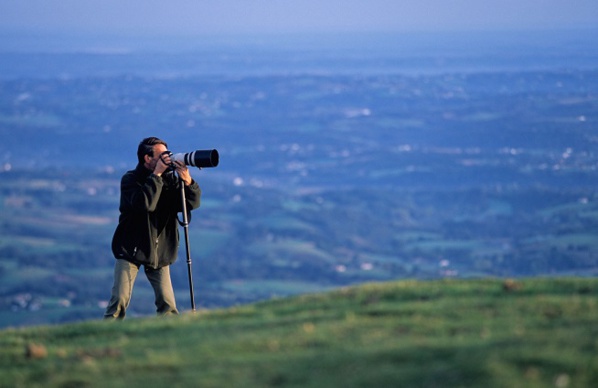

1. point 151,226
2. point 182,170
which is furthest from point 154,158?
point 151,226

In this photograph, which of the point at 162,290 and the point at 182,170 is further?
the point at 162,290

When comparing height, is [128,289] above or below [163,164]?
below

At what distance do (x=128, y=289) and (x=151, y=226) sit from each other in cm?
78

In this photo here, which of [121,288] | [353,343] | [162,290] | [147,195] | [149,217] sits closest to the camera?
[353,343]

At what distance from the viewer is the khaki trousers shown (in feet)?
38.7

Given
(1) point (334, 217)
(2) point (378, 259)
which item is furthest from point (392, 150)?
(2) point (378, 259)

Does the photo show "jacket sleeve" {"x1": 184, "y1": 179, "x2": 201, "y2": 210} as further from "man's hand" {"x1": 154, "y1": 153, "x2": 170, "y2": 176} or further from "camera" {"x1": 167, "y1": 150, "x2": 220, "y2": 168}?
"man's hand" {"x1": 154, "y1": 153, "x2": 170, "y2": 176}

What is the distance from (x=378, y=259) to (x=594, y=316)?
110 m

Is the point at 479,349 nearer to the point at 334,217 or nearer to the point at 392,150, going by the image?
the point at 334,217

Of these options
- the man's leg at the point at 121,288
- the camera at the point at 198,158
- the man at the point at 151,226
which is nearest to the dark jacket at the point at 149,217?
the man at the point at 151,226

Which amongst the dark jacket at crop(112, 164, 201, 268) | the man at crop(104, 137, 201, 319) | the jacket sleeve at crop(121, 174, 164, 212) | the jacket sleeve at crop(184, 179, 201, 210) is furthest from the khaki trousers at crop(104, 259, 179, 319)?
the jacket sleeve at crop(184, 179, 201, 210)

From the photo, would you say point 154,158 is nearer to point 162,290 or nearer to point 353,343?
point 162,290

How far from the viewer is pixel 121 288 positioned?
38.6 ft

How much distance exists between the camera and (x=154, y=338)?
9117mm
